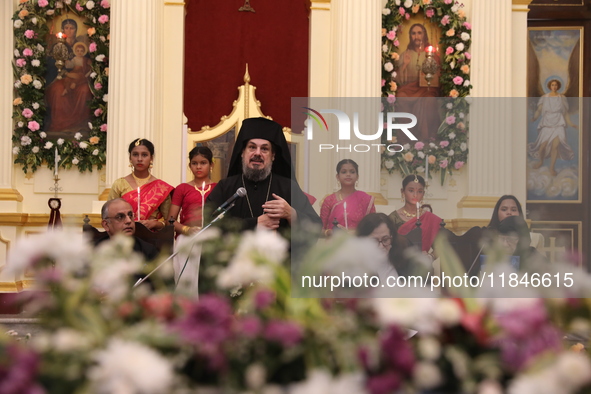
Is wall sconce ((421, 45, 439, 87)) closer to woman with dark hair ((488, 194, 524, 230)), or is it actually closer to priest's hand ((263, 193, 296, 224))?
woman with dark hair ((488, 194, 524, 230))

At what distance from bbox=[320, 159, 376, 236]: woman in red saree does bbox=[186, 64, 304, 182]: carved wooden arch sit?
303cm

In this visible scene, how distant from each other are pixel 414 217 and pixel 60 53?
5.35m

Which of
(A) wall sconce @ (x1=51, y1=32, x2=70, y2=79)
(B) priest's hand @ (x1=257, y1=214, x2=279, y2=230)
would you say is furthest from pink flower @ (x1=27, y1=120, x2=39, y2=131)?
(B) priest's hand @ (x1=257, y1=214, x2=279, y2=230)

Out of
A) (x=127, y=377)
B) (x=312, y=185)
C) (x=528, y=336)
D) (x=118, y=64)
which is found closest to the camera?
(x=127, y=377)

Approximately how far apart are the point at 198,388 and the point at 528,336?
550 mm

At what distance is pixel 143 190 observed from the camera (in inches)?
254

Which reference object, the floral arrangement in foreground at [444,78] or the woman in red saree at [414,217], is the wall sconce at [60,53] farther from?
the woman in red saree at [414,217]

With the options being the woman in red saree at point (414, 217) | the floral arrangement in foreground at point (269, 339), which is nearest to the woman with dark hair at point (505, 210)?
the woman in red saree at point (414, 217)

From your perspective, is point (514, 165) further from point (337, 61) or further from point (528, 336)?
point (528, 336)

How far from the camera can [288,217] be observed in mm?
4441

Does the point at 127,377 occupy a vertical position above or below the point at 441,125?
below

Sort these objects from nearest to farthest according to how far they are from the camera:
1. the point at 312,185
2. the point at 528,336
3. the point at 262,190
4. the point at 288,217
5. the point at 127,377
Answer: the point at 127,377 → the point at 528,336 → the point at 288,217 → the point at 262,190 → the point at 312,185

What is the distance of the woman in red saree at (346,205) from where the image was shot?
4.94m

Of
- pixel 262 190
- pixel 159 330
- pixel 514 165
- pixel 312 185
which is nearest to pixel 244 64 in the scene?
pixel 312 185
